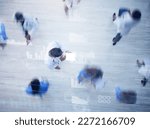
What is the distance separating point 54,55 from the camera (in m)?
1.73

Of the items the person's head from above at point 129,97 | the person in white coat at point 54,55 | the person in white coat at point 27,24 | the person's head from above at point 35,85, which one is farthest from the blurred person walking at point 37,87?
the person's head from above at point 129,97

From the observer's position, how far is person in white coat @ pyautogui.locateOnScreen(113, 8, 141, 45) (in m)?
1.58

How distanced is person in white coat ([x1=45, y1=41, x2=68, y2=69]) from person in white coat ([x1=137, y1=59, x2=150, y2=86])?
1.65 ft

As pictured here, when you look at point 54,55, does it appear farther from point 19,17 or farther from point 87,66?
point 19,17

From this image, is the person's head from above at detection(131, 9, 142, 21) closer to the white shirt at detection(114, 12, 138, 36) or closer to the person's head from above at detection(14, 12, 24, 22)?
the white shirt at detection(114, 12, 138, 36)

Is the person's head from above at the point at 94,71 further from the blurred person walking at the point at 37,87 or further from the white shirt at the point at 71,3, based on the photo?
the white shirt at the point at 71,3

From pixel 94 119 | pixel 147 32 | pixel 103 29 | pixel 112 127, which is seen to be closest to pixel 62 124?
pixel 94 119

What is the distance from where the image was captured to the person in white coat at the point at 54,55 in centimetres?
171

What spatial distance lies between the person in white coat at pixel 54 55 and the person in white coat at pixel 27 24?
0.15 m

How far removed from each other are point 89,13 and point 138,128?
79 cm

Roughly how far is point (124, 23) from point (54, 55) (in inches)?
19.9

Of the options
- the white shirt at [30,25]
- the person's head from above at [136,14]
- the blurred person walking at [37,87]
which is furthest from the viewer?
the blurred person walking at [37,87]

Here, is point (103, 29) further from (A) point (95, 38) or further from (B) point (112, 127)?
(B) point (112, 127)

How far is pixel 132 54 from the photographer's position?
65.4 inches
